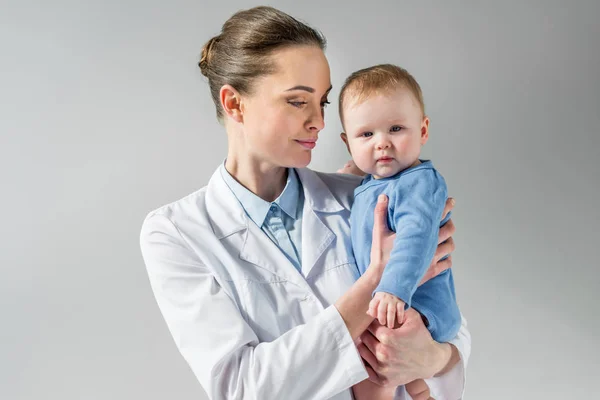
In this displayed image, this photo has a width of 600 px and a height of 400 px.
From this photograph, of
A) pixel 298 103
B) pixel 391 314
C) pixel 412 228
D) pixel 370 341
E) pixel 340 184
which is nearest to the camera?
pixel 391 314

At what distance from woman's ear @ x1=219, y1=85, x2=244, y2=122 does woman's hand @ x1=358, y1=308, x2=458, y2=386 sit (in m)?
0.77

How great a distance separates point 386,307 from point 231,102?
84 centimetres

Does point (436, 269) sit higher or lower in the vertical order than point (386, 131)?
lower

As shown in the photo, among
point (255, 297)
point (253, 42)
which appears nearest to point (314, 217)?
point (255, 297)

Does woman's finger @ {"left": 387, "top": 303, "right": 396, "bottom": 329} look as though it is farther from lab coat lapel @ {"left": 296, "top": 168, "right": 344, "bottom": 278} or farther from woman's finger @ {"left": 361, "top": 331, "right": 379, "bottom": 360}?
lab coat lapel @ {"left": 296, "top": 168, "right": 344, "bottom": 278}

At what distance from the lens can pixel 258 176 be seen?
7.73ft

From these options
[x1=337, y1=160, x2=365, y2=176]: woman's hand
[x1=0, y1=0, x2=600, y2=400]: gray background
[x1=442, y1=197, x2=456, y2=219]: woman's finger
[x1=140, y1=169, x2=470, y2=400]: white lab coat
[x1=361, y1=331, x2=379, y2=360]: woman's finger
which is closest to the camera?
[x1=140, y1=169, x2=470, y2=400]: white lab coat

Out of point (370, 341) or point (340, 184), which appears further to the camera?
point (340, 184)

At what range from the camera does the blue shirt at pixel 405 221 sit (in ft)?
6.29

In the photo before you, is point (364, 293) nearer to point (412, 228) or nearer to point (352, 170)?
point (412, 228)

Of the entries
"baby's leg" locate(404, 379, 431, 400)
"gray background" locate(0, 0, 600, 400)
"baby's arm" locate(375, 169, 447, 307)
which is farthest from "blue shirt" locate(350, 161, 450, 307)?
"gray background" locate(0, 0, 600, 400)

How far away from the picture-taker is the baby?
2076 millimetres

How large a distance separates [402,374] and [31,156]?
1864 mm

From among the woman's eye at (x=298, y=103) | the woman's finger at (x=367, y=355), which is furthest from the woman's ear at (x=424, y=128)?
the woman's finger at (x=367, y=355)
